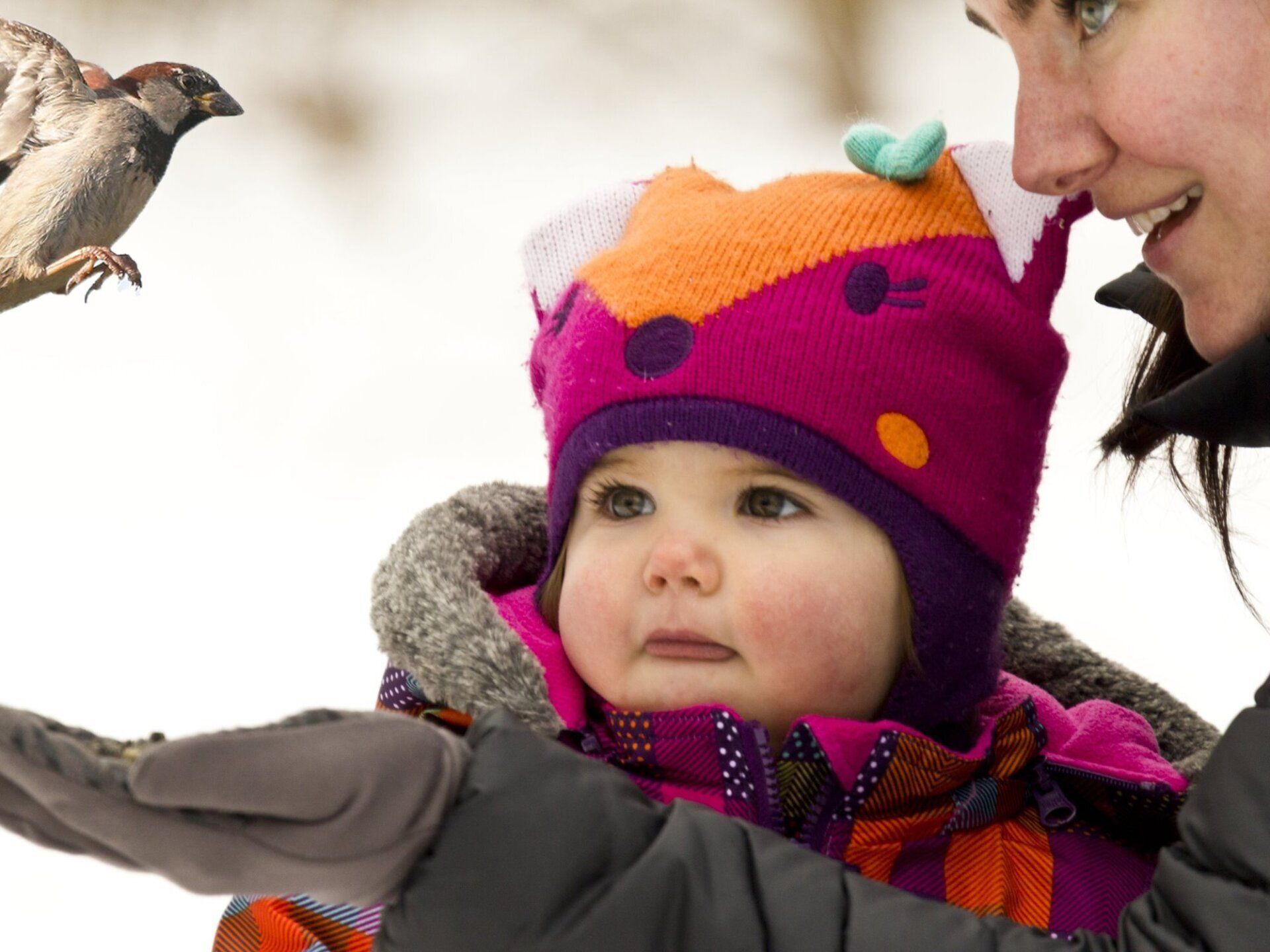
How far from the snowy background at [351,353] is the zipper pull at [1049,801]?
0.66 metres

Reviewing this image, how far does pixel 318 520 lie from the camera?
1.65m

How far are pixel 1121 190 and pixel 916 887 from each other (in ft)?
1.60

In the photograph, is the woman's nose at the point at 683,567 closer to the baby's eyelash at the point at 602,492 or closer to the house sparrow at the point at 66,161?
the baby's eyelash at the point at 602,492

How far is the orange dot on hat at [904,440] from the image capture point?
1.07 meters

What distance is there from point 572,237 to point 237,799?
2.49ft

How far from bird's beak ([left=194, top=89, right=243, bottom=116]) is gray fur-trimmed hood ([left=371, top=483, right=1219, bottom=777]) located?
41 cm

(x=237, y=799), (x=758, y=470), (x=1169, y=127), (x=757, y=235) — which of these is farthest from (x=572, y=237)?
(x=237, y=799)

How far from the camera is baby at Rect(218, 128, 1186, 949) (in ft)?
3.35

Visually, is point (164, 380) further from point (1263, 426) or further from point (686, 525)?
point (1263, 426)

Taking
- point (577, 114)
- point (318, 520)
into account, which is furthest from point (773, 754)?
point (577, 114)

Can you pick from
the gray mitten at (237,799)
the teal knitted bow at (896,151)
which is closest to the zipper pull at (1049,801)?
the teal knitted bow at (896,151)

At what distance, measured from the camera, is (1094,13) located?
874 millimetres

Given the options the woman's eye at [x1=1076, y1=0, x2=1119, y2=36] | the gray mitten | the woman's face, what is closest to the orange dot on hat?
the woman's face

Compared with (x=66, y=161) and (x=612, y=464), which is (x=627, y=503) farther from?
(x=66, y=161)
